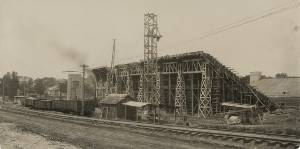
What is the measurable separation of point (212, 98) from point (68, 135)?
23777mm

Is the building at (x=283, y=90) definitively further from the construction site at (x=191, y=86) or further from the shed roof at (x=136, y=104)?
the shed roof at (x=136, y=104)

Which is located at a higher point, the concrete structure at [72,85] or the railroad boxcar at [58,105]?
the concrete structure at [72,85]

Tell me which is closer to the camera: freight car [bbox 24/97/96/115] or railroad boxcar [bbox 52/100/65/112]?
Answer: freight car [bbox 24/97/96/115]

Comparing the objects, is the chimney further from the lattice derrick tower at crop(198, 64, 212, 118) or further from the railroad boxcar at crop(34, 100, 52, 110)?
the railroad boxcar at crop(34, 100, 52, 110)

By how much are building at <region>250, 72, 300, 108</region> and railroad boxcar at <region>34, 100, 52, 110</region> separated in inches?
1286

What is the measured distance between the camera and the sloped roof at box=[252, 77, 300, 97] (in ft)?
147

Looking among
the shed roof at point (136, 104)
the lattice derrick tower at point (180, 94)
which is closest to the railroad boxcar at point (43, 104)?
the shed roof at point (136, 104)

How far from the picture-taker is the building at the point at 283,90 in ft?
145

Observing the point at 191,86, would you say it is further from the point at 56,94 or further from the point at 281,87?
the point at 56,94

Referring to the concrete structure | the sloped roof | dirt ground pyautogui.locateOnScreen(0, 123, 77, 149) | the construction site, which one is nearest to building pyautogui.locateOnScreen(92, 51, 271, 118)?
the construction site

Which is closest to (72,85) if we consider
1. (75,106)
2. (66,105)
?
(66,105)

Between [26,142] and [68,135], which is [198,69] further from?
[26,142]

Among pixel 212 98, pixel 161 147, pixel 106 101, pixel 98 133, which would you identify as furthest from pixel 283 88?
pixel 161 147

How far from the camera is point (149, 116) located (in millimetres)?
41312
